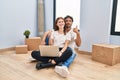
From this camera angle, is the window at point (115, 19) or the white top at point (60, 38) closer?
the white top at point (60, 38)

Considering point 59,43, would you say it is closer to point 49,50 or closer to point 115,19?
point 49,50

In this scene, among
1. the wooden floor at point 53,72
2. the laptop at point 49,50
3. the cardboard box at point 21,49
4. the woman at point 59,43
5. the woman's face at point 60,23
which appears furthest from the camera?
the cardboard box at point 21,49

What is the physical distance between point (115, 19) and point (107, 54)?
0.79m

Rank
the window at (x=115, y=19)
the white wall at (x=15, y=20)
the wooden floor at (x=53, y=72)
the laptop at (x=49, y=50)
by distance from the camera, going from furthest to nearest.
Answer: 1. the white wall at (x=15, y=20)
2. the window at (x=115, y=19)
3. the laptop at (x=49, y=50)
4. the wooden floor at (x=53, y=72)

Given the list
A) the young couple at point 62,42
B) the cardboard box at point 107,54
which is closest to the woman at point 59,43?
the young couple at point 62,42

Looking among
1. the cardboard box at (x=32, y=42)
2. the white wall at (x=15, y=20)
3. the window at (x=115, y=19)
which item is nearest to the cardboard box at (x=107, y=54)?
the window at (x=115, y=19)

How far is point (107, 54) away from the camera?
2346 mm

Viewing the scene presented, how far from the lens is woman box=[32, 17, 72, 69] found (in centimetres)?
214

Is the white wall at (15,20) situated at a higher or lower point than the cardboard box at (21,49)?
higher

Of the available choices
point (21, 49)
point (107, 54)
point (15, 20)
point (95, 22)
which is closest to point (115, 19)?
point (95, 22)

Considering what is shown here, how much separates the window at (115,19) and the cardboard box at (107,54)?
47 cm

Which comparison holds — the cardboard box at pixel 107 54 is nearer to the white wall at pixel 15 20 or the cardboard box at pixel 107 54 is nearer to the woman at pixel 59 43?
the woman at pixel 59 43

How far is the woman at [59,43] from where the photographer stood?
2.14 m

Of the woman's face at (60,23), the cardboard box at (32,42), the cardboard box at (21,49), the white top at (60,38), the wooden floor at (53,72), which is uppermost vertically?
the woman's face at (60,23)
